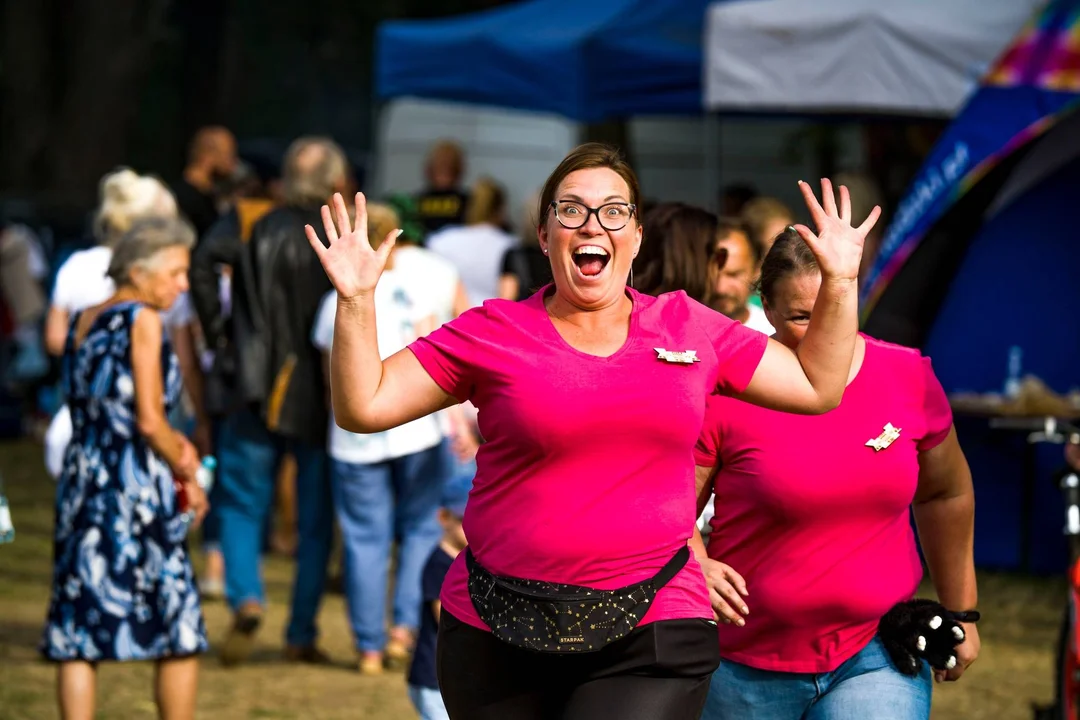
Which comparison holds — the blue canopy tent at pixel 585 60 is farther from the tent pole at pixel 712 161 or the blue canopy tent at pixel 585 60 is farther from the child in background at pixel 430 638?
the child in background at pixel 430 638

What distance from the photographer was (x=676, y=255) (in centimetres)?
439

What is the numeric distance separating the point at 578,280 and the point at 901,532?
92cm

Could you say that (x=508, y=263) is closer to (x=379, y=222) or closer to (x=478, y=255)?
(x=478, y=255)

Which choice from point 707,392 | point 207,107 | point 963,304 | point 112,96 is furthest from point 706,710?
point 207,107

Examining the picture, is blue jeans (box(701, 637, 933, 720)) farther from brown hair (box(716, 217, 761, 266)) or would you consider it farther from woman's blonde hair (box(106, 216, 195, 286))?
woman's blonde hair (box(106, 216, 195, 286))

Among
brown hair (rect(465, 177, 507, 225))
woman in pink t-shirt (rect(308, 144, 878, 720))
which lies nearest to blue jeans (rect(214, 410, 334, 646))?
brown hair (rect(465, 177, 507, 225))

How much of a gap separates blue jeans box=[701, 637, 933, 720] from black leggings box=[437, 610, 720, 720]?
0.39m

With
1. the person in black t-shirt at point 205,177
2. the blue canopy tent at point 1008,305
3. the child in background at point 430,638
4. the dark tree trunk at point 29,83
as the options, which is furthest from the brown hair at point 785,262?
the dark tree trunk at point 29,83

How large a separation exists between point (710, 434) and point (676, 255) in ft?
2.71

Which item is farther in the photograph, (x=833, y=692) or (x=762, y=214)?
(x=762, y=214)

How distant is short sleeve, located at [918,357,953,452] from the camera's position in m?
3.69

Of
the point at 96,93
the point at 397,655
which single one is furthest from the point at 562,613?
the point at 96,93

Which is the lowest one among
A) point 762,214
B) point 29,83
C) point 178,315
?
point 178,315

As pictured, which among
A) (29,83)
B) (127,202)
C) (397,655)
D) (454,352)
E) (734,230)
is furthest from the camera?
(29,83)
